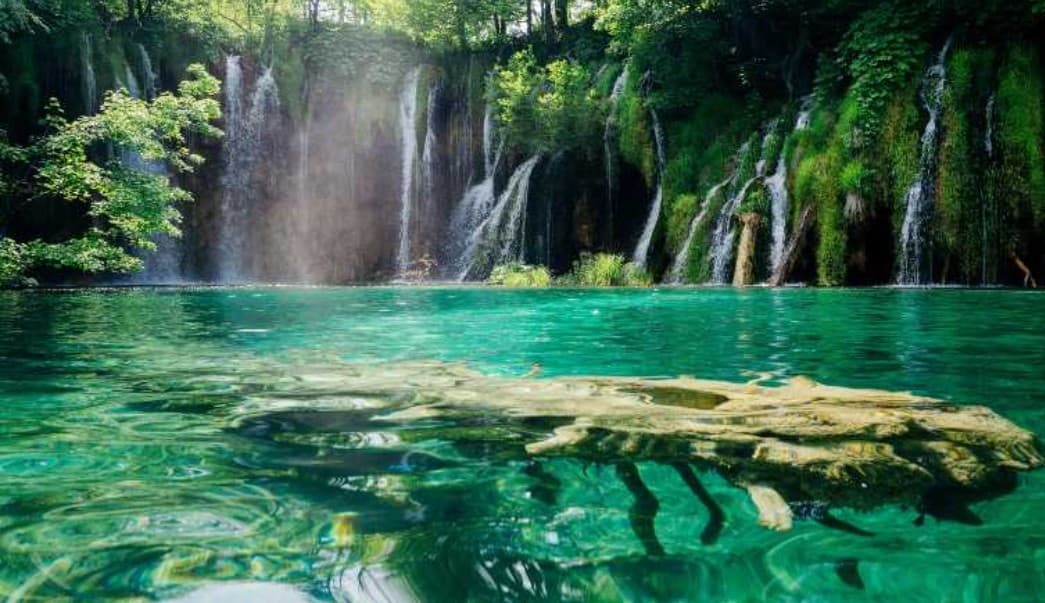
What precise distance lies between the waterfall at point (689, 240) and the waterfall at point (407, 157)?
1055cm

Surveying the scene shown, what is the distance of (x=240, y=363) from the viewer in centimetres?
465

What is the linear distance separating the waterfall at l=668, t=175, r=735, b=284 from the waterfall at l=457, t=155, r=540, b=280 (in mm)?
4918

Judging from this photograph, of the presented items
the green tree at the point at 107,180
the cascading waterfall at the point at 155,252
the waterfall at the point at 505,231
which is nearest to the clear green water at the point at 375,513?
the green tree at the point at 107,180

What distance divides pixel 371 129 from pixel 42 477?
25.5 m

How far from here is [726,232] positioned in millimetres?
17031

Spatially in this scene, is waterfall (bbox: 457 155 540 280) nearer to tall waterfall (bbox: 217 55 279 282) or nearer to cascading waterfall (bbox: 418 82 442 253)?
cascading waterfall (bbox: 418 82 442 253)

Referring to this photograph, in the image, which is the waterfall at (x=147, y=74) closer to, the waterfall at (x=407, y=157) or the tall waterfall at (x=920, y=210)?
the waterfall at (x=407, y=157)

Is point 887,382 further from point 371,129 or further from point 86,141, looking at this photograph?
point 371,129

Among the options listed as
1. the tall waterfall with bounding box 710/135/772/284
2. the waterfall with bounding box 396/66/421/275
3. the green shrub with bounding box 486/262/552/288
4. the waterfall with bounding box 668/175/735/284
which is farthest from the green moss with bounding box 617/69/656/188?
the waterfall with bounding box 396/66/421/275

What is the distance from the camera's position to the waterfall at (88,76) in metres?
22.4

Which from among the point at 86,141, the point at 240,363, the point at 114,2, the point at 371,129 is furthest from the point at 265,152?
the point at 240,363

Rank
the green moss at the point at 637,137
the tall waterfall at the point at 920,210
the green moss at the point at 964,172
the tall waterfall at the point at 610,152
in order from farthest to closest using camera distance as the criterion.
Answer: the tall waterfall at the point at 610,152, the green moss at the point at 637,137, the tall waterfall at the point at 920,210, the green moss at the point at 964,172

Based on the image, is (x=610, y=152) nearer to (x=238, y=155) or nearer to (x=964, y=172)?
(x=964, y=172)

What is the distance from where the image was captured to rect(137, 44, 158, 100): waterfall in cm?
2361
